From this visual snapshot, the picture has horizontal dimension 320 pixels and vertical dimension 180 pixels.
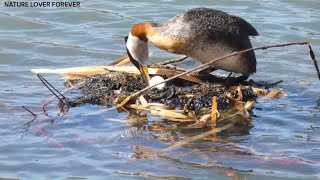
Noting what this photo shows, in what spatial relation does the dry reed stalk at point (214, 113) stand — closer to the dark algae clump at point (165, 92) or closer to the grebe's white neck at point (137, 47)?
the dark algae clump at point (165, 92)

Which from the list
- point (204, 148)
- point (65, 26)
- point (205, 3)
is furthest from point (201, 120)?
point (205, 3)

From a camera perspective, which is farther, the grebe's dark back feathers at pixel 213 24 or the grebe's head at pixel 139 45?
the grebe's head at pixel 139 45

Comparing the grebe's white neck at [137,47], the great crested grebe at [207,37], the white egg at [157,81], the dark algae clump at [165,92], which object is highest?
the great crested grebe at [207,37]

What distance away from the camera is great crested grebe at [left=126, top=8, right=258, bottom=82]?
8359 millimetres

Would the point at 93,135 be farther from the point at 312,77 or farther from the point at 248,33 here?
the point at 312,77

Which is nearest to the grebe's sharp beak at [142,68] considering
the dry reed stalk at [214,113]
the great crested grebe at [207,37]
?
the great crested grebe at [207,37]

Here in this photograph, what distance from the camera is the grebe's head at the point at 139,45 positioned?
8.73m

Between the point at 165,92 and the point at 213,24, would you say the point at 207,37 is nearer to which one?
the point at 213,24

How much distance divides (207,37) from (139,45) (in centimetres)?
91

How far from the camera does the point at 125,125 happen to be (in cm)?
772

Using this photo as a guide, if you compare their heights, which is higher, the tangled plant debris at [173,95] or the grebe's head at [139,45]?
the grebe's head at [139,45]

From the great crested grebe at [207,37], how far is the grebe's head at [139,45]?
79mm

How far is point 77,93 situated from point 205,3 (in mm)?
4346

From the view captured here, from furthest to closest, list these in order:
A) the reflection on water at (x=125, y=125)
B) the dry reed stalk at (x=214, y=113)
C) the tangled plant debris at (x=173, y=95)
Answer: the tangled plant debris at (x=173, y=95) < the dry reed stalk at (x=214, y=113) < the reflection on water at (x=125, y=125)
